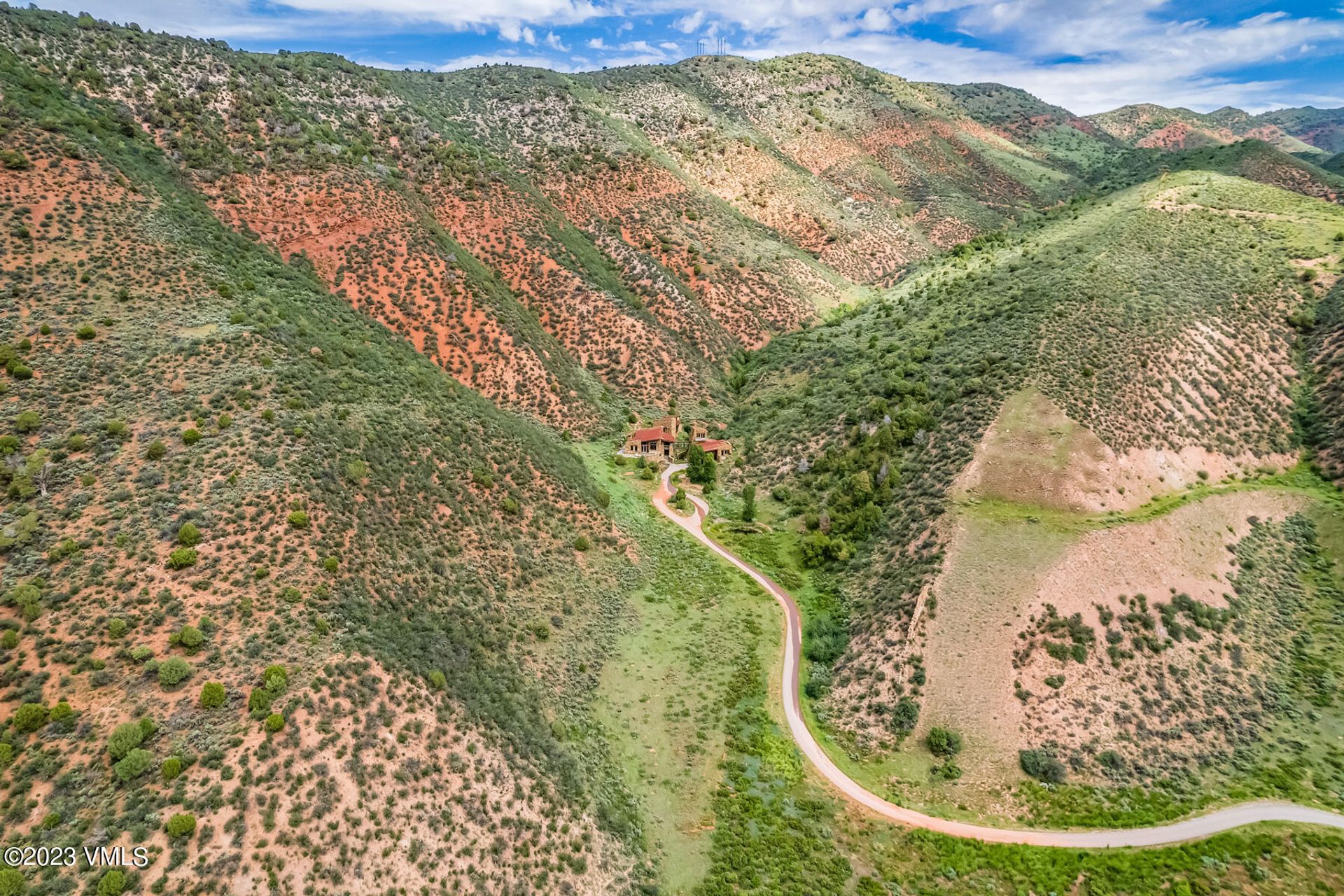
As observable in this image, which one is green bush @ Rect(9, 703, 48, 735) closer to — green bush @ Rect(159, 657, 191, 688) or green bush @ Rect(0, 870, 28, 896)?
green bush @ Rect(159, 657, 191, 688)

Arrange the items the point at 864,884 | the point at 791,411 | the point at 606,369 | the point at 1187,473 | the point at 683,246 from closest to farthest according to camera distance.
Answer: the point at 864,884, the point at 1187,473, the point at 791,411, the point at 606,369, the point at 683,246

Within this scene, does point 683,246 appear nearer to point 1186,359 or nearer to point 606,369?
point 606,369

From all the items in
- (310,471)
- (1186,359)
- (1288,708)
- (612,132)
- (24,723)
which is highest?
(612,132)

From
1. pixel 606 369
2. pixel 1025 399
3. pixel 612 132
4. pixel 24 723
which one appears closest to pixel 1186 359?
pixel 1025 399

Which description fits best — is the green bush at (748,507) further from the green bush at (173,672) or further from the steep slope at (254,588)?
the green bush at (173,672)

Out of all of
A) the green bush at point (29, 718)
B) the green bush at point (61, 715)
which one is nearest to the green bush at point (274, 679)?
the green bush at point (61, 715)

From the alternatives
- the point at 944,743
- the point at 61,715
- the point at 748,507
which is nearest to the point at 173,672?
the point at 61,715

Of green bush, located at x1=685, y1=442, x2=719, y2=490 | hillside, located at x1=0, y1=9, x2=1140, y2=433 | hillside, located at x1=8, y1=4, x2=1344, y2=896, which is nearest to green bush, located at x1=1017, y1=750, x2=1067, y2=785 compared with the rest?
hillside, located at x1=8, y1=4, x2=1344, y2=896
